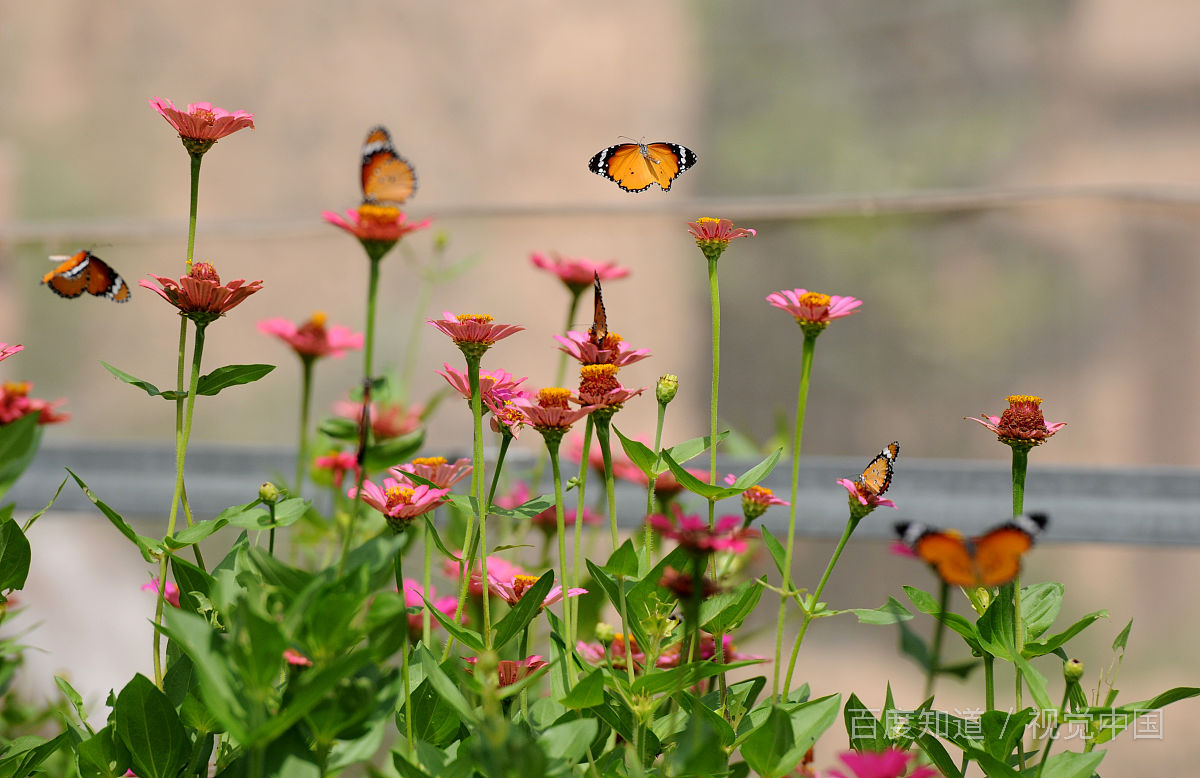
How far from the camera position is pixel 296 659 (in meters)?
0.29

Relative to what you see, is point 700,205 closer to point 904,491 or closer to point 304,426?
point 904,491

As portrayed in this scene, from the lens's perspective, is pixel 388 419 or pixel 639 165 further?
pixel 388 419

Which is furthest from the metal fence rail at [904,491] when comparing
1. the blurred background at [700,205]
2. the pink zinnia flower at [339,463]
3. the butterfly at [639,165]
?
the butterfly at [639,165]

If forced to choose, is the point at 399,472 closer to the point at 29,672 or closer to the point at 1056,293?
the point at 1056,293

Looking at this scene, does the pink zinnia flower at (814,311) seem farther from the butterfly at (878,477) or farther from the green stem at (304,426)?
the green stem at (304,426)

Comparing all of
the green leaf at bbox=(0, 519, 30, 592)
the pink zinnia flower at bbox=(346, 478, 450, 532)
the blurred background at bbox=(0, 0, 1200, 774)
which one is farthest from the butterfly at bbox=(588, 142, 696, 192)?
the blurred background at bbox=(0, 0, 1200, 774)

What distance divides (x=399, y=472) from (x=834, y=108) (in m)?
0.83

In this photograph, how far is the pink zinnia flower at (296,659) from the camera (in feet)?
0.94

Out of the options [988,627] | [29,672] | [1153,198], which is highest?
[1153,198]

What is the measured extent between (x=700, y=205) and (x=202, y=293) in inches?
31.2

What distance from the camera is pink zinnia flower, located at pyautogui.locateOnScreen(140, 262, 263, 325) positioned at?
0.34 metres

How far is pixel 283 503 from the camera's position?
37 centimetres

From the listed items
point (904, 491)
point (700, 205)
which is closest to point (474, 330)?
point (904, 491)

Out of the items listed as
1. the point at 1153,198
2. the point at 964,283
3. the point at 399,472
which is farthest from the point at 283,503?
the point at 1153,198
